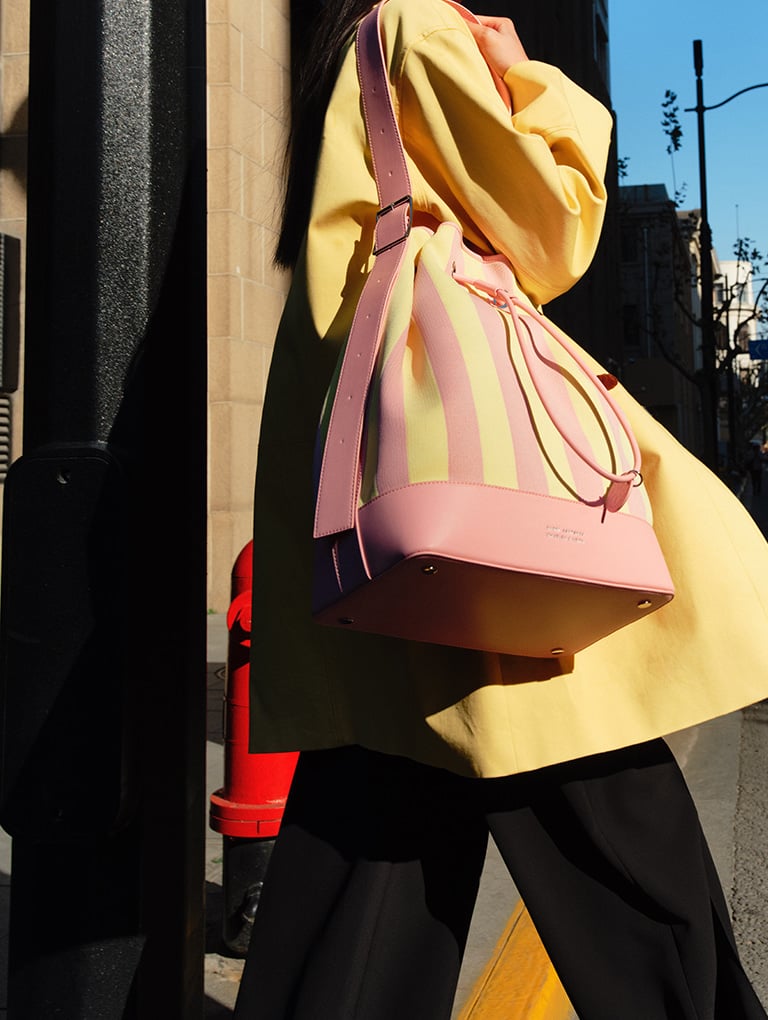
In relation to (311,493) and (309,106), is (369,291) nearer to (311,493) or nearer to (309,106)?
(311,493)

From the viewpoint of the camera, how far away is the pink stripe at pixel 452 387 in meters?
1.36

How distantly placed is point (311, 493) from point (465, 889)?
616 mm

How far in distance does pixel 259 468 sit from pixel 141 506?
0.19m

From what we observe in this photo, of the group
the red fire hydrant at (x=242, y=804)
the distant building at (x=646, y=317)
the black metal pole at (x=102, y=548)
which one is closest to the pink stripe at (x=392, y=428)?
the black metal pole at (x=102, y=548)

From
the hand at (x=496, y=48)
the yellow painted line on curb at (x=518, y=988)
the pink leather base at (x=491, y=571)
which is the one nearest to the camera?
the pink leather base at (x=491, y=571)

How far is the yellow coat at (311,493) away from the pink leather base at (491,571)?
0.12m

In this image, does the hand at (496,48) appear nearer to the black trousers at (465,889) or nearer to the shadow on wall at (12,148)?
the black trousers at (465,889)

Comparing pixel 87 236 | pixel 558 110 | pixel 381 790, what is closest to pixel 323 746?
pixel 381 790

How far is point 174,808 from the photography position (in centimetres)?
174

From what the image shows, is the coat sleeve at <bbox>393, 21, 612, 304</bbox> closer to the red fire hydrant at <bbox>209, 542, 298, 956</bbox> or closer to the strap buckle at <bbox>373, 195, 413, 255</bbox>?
the strap buckle at <bbox>373, 195, 413, 255</bbox>

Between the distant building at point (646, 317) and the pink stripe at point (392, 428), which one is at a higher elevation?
the distant building at point (646, 317)

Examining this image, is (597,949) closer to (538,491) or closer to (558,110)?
(538,491)

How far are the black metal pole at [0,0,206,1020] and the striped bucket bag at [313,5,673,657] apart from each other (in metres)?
0.37

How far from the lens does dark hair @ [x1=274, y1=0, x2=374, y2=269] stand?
6.08 feet
